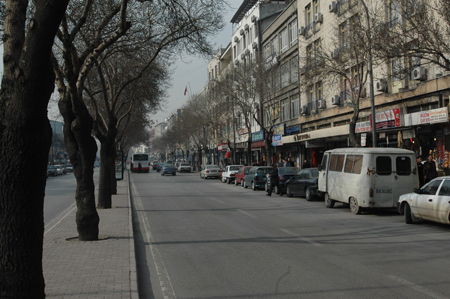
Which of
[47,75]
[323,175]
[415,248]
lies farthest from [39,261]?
[323,175]

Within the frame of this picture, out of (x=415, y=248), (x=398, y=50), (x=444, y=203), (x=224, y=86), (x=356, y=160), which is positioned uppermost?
(x=224, y=86)

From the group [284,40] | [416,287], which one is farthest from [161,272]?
[284,40]

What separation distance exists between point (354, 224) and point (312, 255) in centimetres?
477

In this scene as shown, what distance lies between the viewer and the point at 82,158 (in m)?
11.1

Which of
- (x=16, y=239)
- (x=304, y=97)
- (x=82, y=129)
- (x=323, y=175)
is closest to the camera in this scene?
(x=16, y=239)

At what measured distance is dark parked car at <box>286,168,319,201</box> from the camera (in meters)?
20.2

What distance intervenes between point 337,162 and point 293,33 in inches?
985

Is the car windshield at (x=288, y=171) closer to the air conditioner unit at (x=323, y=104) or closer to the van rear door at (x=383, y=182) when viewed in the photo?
the air conditioner unit at (x=323, y=104)

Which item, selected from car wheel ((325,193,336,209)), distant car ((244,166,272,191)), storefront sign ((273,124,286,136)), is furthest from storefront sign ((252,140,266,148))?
car wheel ((325,193,336,209))

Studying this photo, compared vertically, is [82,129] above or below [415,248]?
above

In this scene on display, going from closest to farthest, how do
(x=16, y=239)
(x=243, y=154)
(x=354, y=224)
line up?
(x=16, y=239)
(x=354, y=224)
(x=243, y=154)

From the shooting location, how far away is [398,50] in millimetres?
15820

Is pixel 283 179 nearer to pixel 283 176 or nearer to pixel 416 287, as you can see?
pixel 283 176

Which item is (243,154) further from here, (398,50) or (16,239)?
(16,239)
